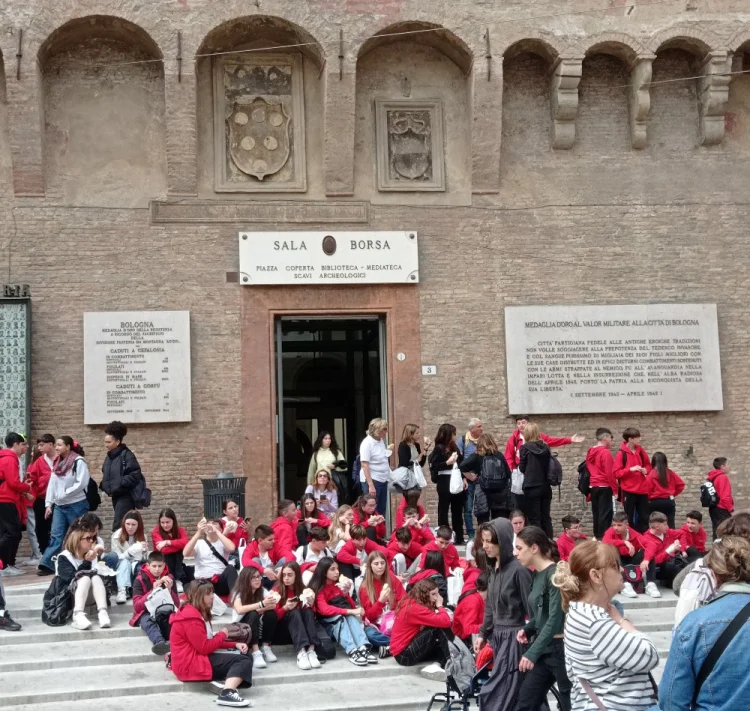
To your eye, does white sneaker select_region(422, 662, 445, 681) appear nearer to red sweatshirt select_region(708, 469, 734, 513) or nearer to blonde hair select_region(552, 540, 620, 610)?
blonde hair select_region(552, 540, 620, 610)

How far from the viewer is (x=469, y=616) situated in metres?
9.77

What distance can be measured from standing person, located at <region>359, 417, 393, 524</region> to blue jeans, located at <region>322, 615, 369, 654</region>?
3.60m

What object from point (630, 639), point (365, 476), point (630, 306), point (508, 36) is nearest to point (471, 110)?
point (508, 36)

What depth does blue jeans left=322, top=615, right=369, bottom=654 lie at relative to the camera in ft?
33.3

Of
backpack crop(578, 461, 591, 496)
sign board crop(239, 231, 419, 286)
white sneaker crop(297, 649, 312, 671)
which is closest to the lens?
white sneaker crop(297, 649, 312, 671)

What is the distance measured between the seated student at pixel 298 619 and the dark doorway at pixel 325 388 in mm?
8374

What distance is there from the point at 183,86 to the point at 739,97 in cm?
865

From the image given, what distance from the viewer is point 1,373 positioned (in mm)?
15320

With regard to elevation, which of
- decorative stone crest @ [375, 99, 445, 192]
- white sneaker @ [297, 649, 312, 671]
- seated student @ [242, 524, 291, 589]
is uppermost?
decorative stone crest @ [375, 99, 445, 192]

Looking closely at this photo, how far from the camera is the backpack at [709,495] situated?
14.2 metres

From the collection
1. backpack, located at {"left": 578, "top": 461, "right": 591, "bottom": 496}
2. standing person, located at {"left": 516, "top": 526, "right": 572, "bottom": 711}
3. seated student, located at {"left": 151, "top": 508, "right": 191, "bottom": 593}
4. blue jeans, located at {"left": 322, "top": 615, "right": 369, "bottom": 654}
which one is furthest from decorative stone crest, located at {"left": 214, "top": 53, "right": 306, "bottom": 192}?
standing person, located at {"left": 516, "top": 526, "right": 572, "bottom": 711}

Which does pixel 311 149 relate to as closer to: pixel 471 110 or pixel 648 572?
pixel 471 110

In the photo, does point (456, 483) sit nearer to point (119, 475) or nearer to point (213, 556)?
point (213, 556)

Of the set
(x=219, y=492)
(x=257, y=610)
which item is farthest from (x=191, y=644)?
(x=219, y=492)
